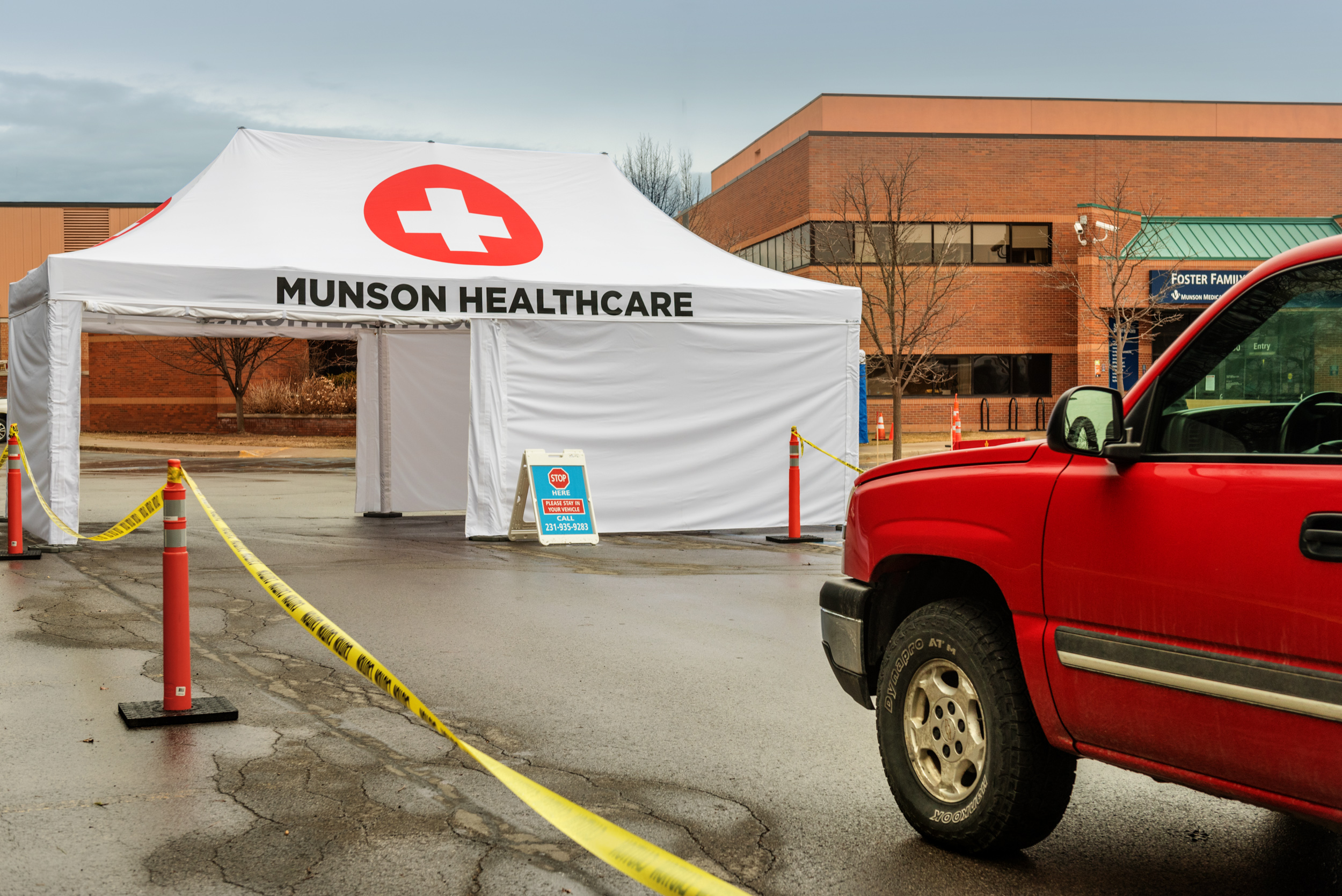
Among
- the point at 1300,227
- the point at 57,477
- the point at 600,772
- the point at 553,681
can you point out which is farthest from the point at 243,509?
the point at 1300,227

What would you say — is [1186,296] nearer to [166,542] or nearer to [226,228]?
[226,228]

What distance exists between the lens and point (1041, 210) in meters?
43.4

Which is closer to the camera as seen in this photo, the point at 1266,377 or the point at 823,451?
the point at 1266,377

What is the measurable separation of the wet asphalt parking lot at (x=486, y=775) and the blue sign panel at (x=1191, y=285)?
32803 millimetres

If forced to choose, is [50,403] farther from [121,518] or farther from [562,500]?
[562,500]

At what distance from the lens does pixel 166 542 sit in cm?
584

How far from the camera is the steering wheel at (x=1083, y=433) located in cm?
371

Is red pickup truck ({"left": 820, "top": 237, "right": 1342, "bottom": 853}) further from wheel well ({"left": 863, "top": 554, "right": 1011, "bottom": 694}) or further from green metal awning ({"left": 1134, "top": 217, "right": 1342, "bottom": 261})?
green metal awning ({"left": 1134, "top": 217, "right": 1342, "bottom": 261})

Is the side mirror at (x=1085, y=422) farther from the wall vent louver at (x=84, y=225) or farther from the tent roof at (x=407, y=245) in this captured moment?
the wall vent louver at (x=84, y=225)

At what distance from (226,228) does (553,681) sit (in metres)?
9.09

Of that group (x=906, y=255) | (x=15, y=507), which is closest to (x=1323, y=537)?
(x=15, y=507)

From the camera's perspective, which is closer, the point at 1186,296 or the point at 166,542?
the point at 166,542

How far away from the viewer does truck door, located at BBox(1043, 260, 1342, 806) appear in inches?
124

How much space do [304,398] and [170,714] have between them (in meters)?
38.6
